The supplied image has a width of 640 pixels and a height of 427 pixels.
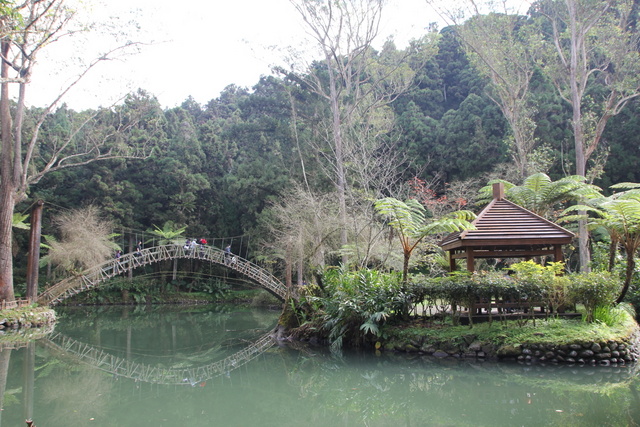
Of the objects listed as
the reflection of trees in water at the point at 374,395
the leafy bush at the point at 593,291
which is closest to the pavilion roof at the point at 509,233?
the leafy bush at the point at 593,291

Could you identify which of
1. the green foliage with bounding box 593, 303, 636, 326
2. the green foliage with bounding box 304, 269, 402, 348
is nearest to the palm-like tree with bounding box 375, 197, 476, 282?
the green foliage with bounding box 304, 269, 402, 348

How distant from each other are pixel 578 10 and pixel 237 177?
16.1 meters

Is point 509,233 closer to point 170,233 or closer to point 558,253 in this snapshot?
point 558,253

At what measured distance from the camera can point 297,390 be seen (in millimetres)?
6539

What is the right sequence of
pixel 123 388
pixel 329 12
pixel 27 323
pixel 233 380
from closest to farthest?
pixel 123 388, pixel 233 380, pixel 27 323, pixel 329 12

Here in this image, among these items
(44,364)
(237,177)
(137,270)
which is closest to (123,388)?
(44,364)

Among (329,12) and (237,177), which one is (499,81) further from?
(237,177)

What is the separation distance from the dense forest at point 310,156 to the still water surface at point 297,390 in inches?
282

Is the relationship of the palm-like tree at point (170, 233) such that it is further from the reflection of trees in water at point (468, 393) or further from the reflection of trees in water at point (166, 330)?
the reflection of trees in water at point (468, 393)

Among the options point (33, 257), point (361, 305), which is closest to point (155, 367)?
point (361, 305)

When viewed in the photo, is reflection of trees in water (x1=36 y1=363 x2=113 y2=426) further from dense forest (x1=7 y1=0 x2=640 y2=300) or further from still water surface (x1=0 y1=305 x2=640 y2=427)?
dense forest (x1=7 y1=0 x2=640 y2=300)

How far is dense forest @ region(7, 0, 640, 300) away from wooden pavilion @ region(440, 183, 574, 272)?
5674mm

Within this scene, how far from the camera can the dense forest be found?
17984mm

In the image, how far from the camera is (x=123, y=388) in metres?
6.84
